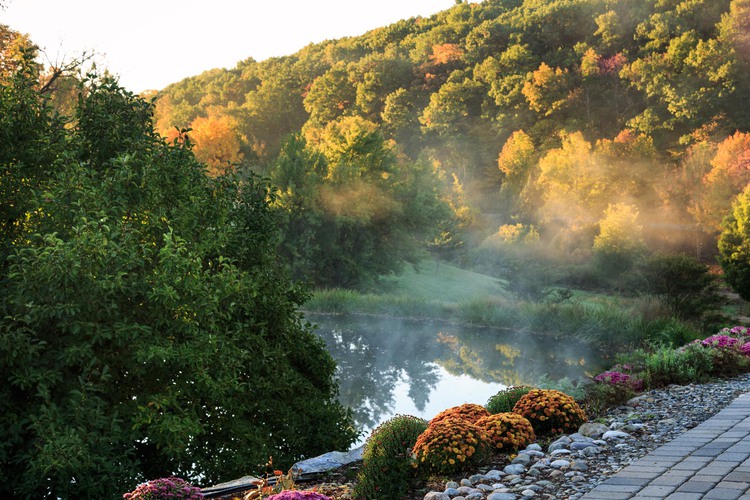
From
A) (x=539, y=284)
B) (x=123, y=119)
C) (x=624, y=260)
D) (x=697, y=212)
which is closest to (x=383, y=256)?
(x=539, y=284)

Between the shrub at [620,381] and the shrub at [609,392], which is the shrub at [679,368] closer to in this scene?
the shrub at [620,381]

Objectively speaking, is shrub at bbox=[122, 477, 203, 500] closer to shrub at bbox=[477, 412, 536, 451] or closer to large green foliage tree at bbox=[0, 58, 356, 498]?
large green foliage tree at bbox=[0, 58, 356, 498]

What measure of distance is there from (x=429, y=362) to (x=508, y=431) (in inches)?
363

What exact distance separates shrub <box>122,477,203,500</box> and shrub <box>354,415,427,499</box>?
3.59ft

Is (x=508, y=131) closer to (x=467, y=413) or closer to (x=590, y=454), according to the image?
(x=467, y=413)

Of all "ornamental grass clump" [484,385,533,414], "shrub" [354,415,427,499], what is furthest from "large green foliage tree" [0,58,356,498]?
"ornamental grass clump" [484,385,533,414]

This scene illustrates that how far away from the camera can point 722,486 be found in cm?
404

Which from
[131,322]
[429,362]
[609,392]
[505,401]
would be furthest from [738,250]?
[131,322]

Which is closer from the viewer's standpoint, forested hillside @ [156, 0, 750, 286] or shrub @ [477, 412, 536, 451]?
shrub @ [477, 412, 536, 451]

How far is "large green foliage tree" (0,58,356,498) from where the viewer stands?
16.0ft

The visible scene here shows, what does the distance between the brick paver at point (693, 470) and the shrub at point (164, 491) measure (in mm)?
2098

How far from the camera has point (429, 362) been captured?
48.5 feet

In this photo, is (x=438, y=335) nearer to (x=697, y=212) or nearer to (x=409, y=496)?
(x=409, y=496)

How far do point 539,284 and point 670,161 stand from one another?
57.5ft
